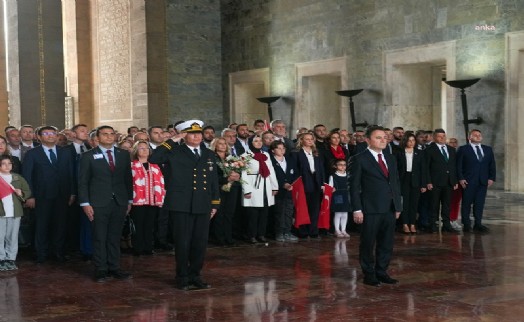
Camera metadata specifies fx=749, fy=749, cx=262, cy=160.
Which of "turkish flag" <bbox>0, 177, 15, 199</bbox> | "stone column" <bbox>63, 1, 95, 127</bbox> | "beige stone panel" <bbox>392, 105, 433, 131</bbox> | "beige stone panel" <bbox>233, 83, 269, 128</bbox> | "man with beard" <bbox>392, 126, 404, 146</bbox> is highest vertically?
"stone column" <bbox>63, 1, 95, 127</bbox>

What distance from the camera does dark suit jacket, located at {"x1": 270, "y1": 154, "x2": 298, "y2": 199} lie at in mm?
10469

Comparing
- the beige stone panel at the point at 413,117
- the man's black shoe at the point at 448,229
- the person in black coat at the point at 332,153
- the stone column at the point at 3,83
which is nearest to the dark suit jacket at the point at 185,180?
the person in black coat at the point at 332,153

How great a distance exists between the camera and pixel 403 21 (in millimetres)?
16656

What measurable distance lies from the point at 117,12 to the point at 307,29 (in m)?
6.28

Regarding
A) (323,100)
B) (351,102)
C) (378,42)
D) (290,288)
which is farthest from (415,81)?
(290,288)

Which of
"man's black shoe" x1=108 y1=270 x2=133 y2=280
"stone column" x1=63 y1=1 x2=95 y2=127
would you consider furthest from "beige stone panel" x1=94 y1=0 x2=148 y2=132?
"man's black shoe" x1=108 y1=270 x2=133 y2=280

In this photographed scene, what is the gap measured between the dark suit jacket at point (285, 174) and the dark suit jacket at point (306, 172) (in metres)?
0.07

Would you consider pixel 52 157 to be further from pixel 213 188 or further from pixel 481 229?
pixel 481 229

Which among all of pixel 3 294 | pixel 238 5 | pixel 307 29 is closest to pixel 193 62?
pixel 238 5

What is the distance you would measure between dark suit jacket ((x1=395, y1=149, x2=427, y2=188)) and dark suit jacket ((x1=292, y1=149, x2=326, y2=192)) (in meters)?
1.36

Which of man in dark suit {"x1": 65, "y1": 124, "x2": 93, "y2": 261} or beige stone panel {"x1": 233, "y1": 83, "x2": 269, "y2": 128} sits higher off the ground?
beige stone panel {"x1": 233, "y1": 83, "x2": 269, "y2": 128}

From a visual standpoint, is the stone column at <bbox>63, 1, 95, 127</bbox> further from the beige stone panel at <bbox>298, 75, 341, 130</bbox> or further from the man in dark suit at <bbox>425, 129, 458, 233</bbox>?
the man in dark suit at <bbox>425, 129, 458, 233</bbox>

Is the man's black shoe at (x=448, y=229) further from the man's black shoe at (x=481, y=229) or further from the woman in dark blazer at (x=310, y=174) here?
the woman in dark blazer at (x=310, y=174)

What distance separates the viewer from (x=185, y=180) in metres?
7.28
